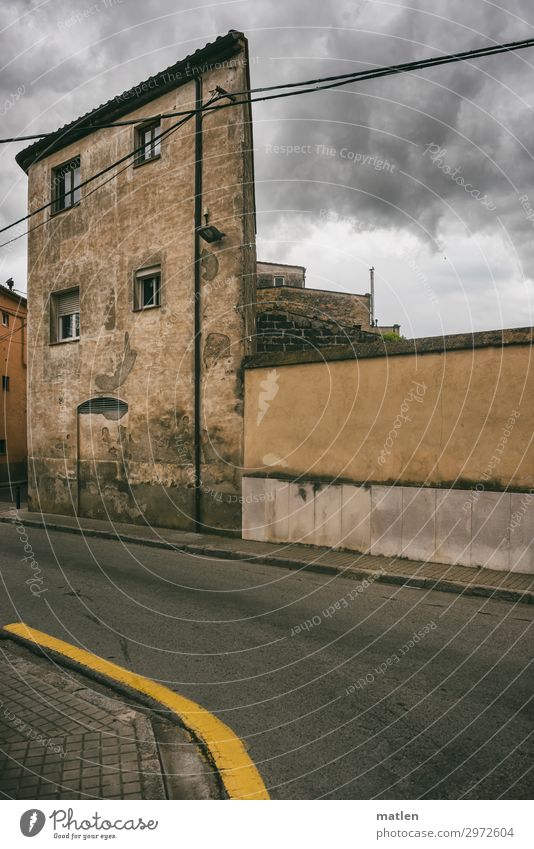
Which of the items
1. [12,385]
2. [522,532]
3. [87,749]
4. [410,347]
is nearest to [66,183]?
[410,347]

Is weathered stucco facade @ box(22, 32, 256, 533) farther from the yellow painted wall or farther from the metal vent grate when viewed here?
the yellow painted wall

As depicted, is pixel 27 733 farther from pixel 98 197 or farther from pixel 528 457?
pixel 98 197

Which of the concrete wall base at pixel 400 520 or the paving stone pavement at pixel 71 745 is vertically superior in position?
the concrete wall base at pixel 400 520

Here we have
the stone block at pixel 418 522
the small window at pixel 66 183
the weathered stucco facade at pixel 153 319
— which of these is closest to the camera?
the stone block at pixel 418 522

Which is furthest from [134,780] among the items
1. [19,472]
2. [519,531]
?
[19,472]

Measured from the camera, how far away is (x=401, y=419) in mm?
8953

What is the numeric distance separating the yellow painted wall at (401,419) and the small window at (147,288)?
3681 millimetres

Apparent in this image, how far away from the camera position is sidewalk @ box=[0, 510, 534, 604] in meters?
7.26

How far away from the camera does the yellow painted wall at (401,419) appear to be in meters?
7.95

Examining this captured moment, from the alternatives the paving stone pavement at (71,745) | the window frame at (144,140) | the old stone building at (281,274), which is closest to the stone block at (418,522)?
the paving stone pavement at (71,745)

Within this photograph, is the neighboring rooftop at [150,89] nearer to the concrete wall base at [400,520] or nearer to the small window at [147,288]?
the small window at [147,288]

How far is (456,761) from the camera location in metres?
3.30

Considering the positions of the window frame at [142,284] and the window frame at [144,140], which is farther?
the window frame at [144,140]

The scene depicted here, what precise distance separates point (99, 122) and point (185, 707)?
15.1 meters
